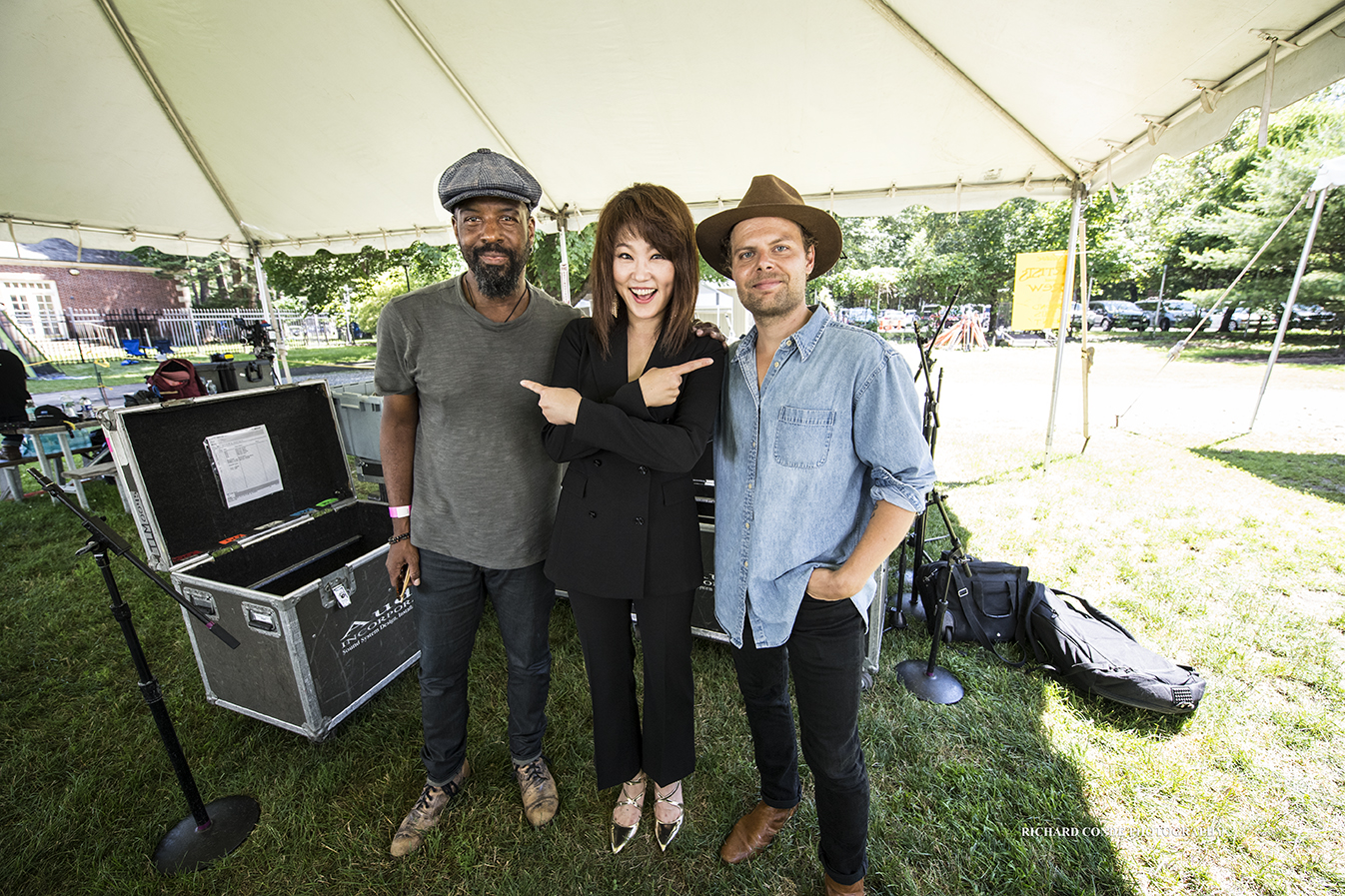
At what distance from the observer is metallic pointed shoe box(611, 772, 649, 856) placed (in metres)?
2.05

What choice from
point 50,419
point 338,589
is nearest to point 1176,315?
point 338,589

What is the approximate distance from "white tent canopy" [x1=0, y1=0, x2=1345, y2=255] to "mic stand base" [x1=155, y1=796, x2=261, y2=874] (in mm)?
4474

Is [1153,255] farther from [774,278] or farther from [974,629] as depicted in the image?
[774,278]

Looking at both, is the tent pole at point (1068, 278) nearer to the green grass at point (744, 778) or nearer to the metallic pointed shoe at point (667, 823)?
the green grass at point (744, 778)

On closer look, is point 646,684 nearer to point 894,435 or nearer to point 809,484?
point 809,484

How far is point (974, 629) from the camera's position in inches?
126

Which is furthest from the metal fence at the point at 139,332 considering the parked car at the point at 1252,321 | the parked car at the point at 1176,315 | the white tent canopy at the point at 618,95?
the parked car at the point at 1176,315

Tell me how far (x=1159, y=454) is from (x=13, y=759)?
33.3ft

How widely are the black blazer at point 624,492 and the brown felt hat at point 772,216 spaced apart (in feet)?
1.20

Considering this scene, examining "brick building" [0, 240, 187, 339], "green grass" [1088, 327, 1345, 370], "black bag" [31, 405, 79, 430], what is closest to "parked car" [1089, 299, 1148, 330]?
"green grass" [1088, 327, 1345, 370]

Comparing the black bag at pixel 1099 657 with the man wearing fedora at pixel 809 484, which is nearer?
the man wearing fedora at pixel 809 484

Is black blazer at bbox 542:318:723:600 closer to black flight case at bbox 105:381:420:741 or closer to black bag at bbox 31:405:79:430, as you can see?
black flight case at bbox 105:381:420:741

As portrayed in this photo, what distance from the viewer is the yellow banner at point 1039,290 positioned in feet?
18.2

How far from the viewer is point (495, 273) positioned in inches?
71.8
